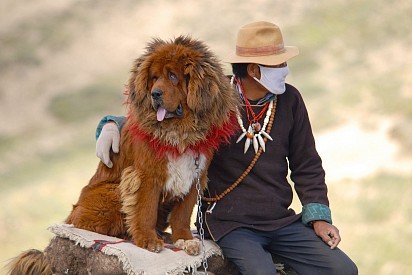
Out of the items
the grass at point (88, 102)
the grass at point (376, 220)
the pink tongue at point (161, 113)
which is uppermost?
the pink tongue at point (161, 113)

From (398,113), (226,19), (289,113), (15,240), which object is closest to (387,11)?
(226,19)

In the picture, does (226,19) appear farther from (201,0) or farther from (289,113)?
(289,113)

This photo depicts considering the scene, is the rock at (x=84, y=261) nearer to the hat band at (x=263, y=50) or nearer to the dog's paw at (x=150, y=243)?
the dog's paw at (x=150, y=243)

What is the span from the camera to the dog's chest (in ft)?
14.9

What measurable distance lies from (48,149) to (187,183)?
37.8ft

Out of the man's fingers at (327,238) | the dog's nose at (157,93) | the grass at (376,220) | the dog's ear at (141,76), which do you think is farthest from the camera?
the grass at (376,220)

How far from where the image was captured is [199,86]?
14.6 feet

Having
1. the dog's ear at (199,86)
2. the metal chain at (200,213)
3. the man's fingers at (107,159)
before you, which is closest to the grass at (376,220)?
the metal chain at (200,213)

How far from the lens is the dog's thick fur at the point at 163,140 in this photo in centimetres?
445

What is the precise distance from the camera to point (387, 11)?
19234 mm

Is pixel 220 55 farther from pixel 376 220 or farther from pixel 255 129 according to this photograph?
pixel 255 129

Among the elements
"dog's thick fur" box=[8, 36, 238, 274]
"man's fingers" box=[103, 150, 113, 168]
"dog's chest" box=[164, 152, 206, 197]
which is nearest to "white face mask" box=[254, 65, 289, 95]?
"dog's thick fur" box=[8, 36, 238, 274]

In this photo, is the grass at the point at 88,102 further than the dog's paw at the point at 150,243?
Yes

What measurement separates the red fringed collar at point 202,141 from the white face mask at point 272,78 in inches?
12.1
